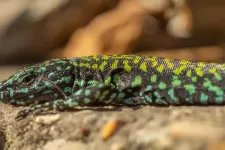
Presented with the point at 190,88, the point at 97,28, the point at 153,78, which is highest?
the point at 97,28

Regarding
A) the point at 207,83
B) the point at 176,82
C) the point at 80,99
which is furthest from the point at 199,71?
the point at 80,99

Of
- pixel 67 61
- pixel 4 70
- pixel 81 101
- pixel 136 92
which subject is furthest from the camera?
pixel 4 70

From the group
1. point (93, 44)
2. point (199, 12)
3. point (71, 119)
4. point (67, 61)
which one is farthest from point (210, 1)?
point (71, 119)

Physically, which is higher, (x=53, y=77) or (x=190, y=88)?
(x=53, y=77)

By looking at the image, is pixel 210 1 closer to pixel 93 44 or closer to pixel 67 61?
pixel 93 44

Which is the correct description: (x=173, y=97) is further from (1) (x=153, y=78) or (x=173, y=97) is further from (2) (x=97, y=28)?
(2) (x=97, y=28)

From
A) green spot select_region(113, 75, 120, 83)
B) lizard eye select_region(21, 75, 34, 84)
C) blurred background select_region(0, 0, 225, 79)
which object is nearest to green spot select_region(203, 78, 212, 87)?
green spot select_region(113, 75, 120, 83)

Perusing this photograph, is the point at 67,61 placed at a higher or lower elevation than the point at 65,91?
higher
